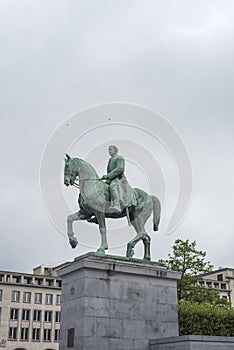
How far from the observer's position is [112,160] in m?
22.7

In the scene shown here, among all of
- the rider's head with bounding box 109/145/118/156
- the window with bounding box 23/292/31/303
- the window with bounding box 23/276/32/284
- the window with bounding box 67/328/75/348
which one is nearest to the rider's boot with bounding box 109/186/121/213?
the rider's head with bounding box 109/145/118/156

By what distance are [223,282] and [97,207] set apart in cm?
9181

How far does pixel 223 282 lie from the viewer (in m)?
107

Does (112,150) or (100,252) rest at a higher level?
(112,150)

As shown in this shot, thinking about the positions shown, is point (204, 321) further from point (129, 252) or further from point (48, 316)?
point (48, 316)

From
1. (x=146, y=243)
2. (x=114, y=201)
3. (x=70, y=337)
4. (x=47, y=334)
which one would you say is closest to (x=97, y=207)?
(x=114, y=201)

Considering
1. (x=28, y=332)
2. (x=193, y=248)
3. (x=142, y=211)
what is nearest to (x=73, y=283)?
(x=142, y=211)

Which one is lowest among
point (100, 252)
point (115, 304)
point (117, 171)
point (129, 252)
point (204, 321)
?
point (115, 304)

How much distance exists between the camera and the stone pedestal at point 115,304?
18781 millimetres

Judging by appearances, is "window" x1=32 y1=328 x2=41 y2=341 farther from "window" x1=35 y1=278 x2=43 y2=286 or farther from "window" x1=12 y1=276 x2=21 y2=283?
"window" x1=12 y1=276 x2=21 y2=283

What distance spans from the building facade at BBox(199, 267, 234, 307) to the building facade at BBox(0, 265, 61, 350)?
110 ft

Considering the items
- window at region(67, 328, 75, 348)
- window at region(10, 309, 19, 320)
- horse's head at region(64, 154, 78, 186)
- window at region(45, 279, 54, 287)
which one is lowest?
window at region(67, 328, 75, 348)

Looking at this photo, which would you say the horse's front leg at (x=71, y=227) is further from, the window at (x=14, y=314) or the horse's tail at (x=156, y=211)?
the window at (x=14, y=314)

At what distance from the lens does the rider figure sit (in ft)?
70.2
